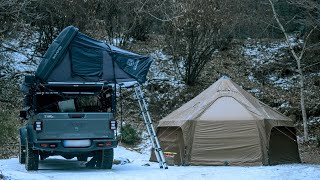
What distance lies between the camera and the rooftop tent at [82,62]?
13.4 meters

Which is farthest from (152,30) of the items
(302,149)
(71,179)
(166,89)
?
(71,179)

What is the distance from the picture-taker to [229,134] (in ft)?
54.4

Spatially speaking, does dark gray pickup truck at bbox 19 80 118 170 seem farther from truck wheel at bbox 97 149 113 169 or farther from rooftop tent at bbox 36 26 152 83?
Result: rooftop tent at bbox 36 26 152 83

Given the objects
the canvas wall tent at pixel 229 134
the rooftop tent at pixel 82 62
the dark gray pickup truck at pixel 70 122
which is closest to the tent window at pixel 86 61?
the rooftop tent at pixel 82 62

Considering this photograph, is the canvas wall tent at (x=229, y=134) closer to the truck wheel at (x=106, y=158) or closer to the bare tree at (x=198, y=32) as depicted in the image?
the truck wheel at (x=106, y=158)

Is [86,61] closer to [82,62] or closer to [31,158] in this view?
[82,62]

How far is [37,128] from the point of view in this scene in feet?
Result: 41.2

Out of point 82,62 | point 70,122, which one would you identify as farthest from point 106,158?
point 82,62

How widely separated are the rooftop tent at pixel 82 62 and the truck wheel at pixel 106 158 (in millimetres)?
1887

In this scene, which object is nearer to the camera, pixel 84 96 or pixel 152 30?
pixel 84 96

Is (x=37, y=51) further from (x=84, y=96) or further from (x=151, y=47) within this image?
(x=84, y=96)

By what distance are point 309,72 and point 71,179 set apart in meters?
20.6

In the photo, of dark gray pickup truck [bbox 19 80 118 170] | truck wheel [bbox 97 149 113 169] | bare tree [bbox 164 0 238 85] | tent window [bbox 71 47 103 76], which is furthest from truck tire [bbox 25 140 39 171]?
bare tree [bbox 164 0 238 85]

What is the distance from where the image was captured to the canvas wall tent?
16.4 meters
